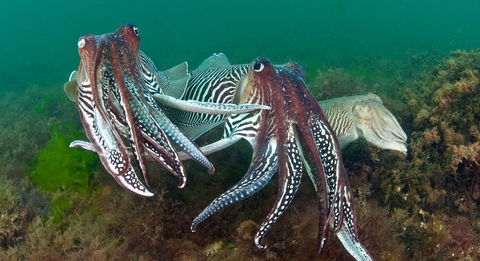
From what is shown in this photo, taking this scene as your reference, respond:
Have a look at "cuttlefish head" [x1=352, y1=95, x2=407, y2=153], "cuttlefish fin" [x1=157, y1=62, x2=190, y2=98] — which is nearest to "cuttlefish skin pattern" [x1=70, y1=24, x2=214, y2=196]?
"cuttlefish fin" [x1=157, y1=62, x2=190, y2=98]

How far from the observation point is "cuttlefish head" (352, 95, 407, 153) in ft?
15.5

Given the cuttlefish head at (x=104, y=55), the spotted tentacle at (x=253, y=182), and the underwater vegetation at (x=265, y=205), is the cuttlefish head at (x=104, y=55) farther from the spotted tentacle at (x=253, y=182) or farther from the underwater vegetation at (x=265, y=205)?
the underwater vegetation at (x=265, y=205)

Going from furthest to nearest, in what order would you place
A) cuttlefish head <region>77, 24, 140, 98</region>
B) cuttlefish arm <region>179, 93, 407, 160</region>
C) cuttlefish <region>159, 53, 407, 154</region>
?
cuttlefish arm <region>179, 93, 407, 160</region>
cuttlefish <region>159, 53, 407, 154</region>
cuttlefish head <region>77, 24, 140, 98</region>

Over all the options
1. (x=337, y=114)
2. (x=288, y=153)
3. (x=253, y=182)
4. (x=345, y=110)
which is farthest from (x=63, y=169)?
(x=345, y=110)

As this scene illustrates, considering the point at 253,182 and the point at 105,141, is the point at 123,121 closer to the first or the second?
the point at 105,141

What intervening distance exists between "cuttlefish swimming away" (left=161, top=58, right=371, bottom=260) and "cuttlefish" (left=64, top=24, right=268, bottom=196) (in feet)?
0.90

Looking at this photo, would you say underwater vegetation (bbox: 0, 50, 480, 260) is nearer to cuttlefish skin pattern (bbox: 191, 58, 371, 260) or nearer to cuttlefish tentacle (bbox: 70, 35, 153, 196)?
cuttlefish skin pattern (bbox: 191, 58, 371, 260)

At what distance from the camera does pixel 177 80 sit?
4480 mm

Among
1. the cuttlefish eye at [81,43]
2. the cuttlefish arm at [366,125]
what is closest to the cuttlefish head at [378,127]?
the cuttlefish arm at [366,125]

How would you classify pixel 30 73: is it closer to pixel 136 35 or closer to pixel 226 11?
pixel 136 35

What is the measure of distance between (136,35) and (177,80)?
1007 mm

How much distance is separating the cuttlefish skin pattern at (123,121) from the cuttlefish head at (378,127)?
2.73 metres

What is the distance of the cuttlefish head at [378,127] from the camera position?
4.72m

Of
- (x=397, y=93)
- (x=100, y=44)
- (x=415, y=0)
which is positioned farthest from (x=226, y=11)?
(x=100, y=44)
